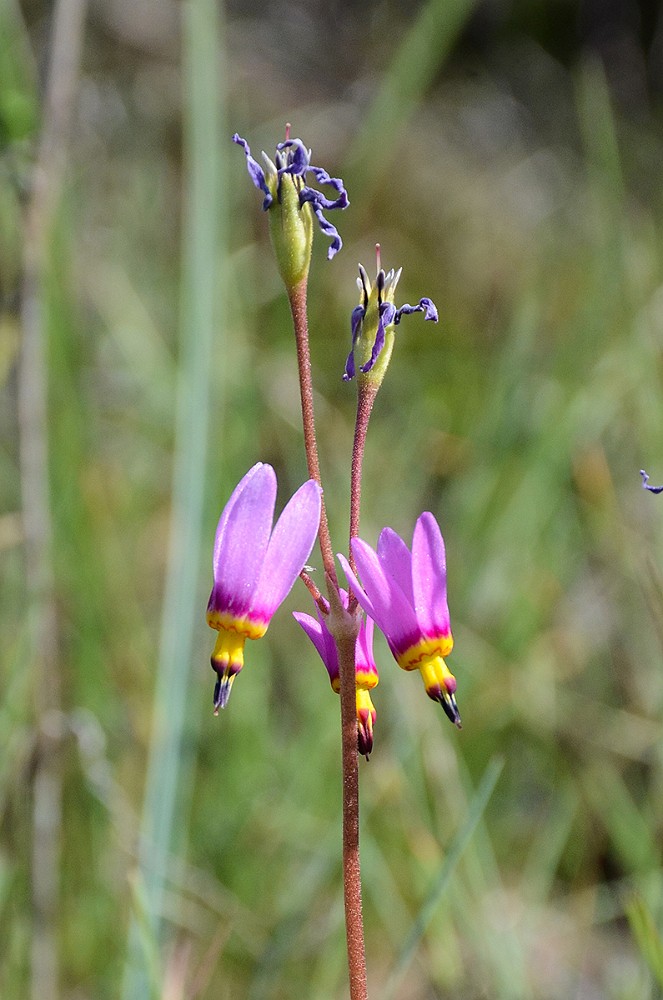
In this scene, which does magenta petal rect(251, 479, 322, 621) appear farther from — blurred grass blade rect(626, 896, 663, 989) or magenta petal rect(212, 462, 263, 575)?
blurred grass blade rect(626, 896, 663, 989)

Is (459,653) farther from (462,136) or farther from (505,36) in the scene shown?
(505,36)

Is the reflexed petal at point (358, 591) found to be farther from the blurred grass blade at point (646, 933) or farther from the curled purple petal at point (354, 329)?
the blurred grass blade at point (646, 933)

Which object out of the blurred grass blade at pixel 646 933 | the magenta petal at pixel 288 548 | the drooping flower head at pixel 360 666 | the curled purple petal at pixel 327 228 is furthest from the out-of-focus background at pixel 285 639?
the curled purple petal at pixel 327 228

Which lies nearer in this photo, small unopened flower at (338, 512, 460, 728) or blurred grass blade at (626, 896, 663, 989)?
small unopened flower at (338, 512, 460, 728)

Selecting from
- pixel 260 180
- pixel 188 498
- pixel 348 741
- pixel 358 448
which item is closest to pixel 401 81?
pixel 188 498

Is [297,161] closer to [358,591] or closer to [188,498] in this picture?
[358,591]

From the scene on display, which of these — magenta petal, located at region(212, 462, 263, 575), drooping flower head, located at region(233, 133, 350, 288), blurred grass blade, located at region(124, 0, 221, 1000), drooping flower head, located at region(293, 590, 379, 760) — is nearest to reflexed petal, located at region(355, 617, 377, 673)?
drooping flower head, located at region(293, 590, 379, 760)
